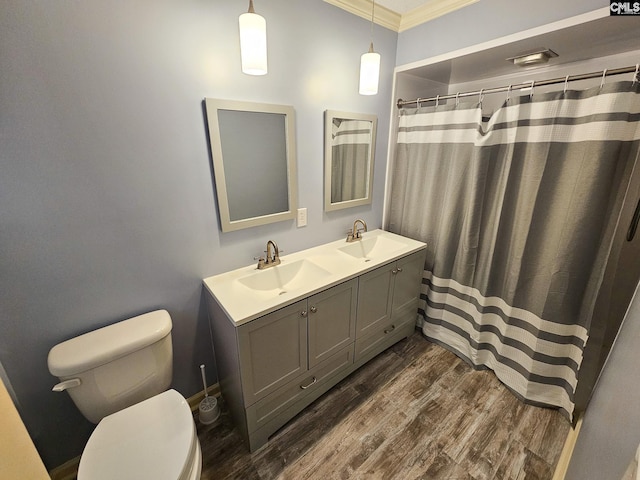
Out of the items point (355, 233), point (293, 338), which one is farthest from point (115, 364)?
point (355, 233)

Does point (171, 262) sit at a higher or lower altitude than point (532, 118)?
lower

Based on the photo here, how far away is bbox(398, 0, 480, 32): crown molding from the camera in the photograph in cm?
164

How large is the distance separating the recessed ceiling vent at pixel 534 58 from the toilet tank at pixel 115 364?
2.59 meters

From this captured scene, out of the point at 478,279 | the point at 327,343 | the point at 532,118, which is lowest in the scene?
the point at 327,343

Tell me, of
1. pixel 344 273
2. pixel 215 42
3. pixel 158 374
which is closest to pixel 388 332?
pixel 344 273

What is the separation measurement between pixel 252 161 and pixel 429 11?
158 cm

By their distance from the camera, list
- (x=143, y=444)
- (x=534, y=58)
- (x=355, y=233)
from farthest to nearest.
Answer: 1. (x=355, y=233)
2. (x=534, y=58)
3. (x=143, y=444)

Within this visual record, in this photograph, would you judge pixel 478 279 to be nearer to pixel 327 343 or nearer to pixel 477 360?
pixel 477 360

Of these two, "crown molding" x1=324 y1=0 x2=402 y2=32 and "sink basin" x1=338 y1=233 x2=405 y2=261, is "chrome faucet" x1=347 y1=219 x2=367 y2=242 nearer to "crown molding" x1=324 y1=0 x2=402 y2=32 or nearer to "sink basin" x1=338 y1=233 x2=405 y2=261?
"sink basin" x1=338 y1=233 x2=405 y2=261

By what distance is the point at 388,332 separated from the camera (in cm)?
202

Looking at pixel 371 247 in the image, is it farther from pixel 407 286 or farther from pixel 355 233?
pixel 407 286

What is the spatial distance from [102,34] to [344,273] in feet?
5.03

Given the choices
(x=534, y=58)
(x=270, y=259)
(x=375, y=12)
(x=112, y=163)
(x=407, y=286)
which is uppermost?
(x=375, y=12)

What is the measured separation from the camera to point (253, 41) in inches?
43.1
